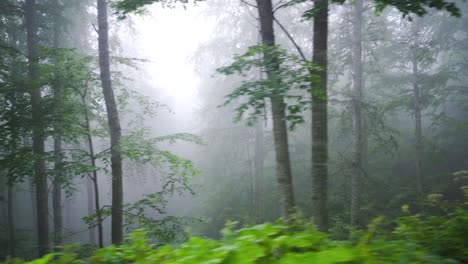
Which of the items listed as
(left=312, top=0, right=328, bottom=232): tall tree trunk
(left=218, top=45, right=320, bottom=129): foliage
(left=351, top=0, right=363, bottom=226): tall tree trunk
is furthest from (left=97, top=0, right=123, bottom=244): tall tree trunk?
(left=351, top=0, right=363, bottom=226): tall tree trunk

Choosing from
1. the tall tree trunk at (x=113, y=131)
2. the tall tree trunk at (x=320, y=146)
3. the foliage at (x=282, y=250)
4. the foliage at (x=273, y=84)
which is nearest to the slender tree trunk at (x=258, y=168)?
the tall tree trunk at (x=113, y=131)

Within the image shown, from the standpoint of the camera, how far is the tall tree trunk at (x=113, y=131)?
25.8 feet

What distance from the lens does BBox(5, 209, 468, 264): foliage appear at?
5.31ft

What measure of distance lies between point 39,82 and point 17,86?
0.89 metres

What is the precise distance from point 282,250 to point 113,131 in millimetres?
7020

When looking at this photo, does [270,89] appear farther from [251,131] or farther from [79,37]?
[79,37]

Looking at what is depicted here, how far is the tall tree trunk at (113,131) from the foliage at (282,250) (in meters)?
6.07

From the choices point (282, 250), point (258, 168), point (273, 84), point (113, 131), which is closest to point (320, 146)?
point (273, 84)

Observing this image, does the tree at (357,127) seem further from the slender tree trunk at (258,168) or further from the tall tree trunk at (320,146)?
the tall tree trunk at (320,146)

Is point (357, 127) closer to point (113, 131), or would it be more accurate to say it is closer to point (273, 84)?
point (113, 131)

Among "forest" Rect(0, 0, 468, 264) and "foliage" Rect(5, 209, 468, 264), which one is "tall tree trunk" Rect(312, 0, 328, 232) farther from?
"foliage" Rect(5, 209, 468, 264)

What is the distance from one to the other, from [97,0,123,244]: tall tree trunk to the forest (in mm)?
35

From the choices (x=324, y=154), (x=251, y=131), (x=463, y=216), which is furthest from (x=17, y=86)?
(x=251, y=131)

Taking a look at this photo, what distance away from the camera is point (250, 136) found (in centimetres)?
1703
